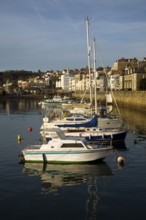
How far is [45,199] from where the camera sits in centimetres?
1652

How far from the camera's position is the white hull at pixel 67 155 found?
2236 centimetres

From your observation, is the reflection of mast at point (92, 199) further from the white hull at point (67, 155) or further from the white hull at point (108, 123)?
the white hull at point (108, 123)

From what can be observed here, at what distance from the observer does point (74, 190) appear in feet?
58.5

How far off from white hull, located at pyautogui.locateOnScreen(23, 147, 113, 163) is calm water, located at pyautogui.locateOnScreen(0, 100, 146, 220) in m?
0.41

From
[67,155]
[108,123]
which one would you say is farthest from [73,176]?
[108,123]

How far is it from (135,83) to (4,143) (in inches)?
2764

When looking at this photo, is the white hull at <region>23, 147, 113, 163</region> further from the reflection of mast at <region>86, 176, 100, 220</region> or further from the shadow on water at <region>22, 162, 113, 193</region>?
the reflection of mast at <region>86, 176, 100, 220</region>

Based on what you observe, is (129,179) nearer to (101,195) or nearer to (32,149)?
(101,195)

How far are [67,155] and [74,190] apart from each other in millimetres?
4683

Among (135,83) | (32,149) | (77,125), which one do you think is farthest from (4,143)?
(135,83)

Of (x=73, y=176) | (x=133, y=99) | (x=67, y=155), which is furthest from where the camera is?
(x=133, y=99)

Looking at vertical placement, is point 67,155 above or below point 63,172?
above

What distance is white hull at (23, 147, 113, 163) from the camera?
22359 mm

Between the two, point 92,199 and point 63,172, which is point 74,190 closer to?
point 92,199
